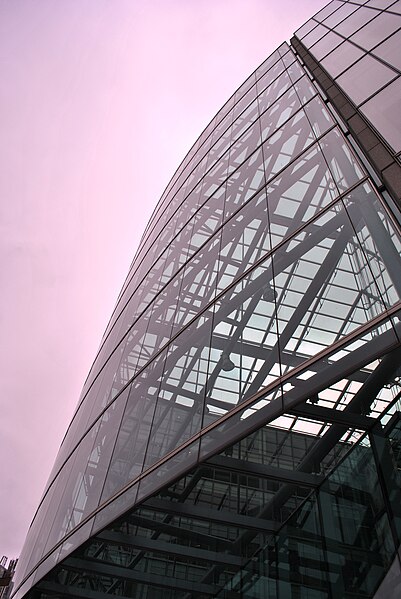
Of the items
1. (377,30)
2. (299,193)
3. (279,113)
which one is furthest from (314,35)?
(299,193)

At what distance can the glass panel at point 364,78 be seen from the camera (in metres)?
10.5

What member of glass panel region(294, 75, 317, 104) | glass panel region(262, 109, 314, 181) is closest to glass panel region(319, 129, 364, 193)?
glass panel region(262, 109, 314, 181)

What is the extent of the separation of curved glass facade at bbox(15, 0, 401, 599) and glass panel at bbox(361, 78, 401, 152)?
62 millimetres

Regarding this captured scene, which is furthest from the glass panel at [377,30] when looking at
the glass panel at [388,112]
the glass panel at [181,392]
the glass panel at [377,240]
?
the glass panel at [181,392]

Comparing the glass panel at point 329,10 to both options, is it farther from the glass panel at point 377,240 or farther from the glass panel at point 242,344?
the glass panel at point 242,344

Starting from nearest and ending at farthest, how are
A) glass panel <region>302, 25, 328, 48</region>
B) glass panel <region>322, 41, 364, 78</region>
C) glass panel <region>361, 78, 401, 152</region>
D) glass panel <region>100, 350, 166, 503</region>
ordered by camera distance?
glass panel <region>361, 78, 401, 152</region>, glass panel <region>100, 350, 166, 503</region>, glass panel <region>322, 41, 364, 78</region>, glass panel <region>302, 25, 328, 48</region>

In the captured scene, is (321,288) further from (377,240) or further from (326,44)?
(326,44)

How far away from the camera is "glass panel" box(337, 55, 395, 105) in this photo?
10.5 metres

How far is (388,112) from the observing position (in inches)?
369

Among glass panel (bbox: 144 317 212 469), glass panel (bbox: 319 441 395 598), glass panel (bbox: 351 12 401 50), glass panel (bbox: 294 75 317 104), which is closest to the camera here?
glass panel (bbox: 319 441 395 598)

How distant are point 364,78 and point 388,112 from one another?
2421 mm

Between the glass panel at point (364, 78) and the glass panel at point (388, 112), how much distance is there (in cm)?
46

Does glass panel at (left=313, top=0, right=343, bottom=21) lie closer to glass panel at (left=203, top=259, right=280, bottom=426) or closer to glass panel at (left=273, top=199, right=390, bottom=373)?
glass panel at (left=273, top=199, right=390, bottom=373)

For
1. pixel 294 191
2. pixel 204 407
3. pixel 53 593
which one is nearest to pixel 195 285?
pixel 294 191
